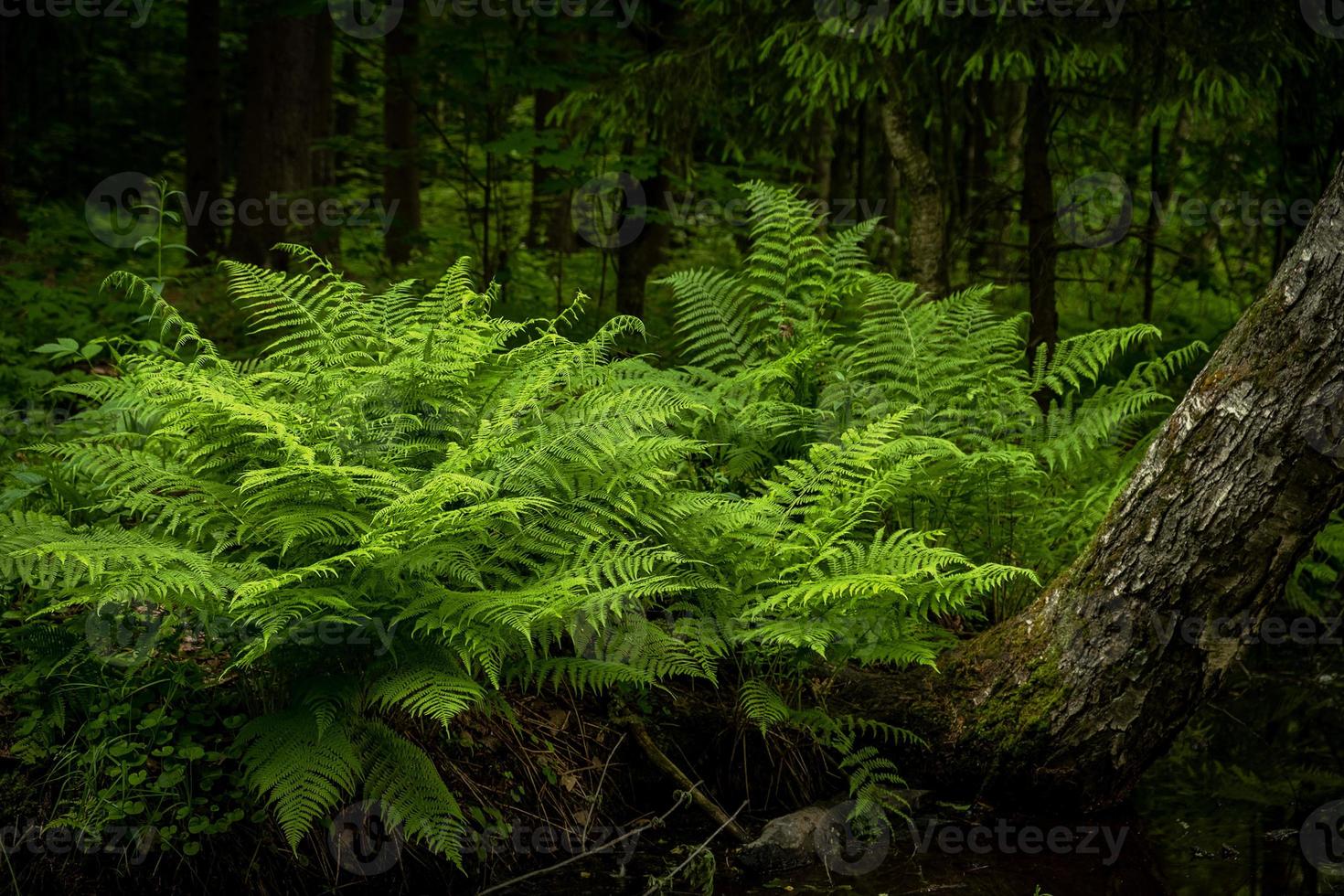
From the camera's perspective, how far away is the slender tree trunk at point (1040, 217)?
260 inches

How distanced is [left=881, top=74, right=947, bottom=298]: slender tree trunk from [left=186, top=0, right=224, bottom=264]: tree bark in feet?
22.3

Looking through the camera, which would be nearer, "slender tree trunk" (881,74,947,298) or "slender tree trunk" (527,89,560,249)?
"slender tree trunk" (881,74,947,298)

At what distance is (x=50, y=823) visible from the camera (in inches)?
108

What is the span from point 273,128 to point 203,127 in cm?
214

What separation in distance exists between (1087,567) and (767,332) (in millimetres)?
1745

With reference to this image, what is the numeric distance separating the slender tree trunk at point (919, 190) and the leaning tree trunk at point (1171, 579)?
9.65ft

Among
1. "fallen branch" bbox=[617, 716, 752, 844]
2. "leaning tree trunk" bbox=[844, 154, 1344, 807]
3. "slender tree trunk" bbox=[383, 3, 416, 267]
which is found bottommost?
"fallen branch" bbox=[617, 716, 752, 844]

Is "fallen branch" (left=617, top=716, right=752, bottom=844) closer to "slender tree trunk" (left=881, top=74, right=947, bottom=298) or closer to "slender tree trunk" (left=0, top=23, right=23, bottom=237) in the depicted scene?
"slender tree trunk" (left=881, top=74, right=947, bottom=298)

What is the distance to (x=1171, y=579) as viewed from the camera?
3287 millimetres

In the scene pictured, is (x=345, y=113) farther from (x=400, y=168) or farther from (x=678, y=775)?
(x=678, y=775)

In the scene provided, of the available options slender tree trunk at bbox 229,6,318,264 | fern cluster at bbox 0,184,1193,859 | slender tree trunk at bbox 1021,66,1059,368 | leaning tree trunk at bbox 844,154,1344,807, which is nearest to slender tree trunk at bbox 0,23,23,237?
slender tree trunk at bbox 229,6,318,264

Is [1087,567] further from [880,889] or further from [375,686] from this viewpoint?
[375,686]

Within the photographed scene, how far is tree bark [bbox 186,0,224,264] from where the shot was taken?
33.2 feet

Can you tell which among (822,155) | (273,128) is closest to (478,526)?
(273,128)
